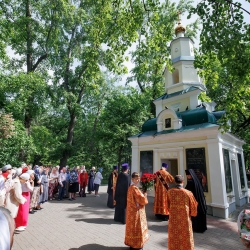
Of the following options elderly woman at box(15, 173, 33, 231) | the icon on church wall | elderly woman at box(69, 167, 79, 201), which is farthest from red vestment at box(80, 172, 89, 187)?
elderly woman at box(15, 173, 33, 231)

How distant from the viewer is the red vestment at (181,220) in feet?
13.7

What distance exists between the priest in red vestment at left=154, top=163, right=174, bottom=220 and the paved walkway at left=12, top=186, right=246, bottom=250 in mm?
306

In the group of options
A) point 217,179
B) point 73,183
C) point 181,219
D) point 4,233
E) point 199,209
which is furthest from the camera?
point 73,183

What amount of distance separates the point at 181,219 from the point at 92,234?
2927 mm

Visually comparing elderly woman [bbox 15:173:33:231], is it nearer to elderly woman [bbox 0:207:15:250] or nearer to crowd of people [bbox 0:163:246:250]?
crowd of people [bbox 0:163:246:250]

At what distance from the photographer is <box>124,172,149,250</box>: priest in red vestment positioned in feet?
14.9

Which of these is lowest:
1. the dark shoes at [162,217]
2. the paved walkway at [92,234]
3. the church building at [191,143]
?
the paved walkway at [92,234]

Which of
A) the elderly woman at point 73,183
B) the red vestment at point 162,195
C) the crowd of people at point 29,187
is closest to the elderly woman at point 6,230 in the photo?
the crowd of people at point 29,187

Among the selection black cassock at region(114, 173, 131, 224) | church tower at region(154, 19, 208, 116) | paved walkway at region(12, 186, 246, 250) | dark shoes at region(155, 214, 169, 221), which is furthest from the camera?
church tower at region(154, 19, 208, 116)

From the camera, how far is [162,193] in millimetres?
7789

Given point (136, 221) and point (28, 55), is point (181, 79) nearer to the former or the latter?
point (136, 221)

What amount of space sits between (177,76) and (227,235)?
34.4 ft

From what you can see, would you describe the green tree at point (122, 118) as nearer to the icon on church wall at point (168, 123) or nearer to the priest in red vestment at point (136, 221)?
the icon on church wall at point (168, 123)

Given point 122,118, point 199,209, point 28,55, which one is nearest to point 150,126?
point 199,209
